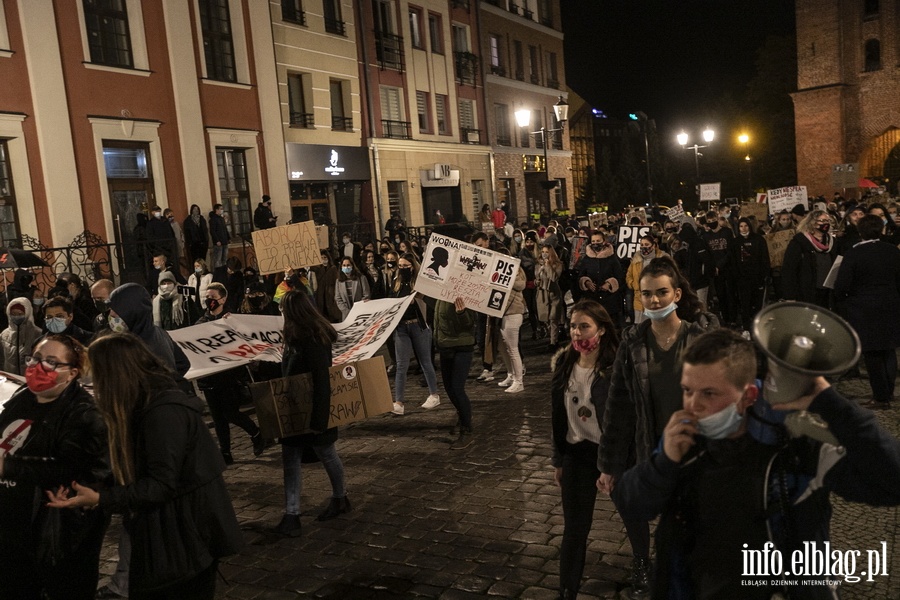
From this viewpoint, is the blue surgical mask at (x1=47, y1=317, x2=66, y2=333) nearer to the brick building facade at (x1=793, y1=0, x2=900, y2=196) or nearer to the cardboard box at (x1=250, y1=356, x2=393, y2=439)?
the cardboard box at (x1=250, y1=356, x2=393, y2=439)

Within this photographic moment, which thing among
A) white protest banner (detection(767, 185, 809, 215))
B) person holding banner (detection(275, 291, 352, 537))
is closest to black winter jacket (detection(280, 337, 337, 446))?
person holding banner (detection(275, 291, 352, 537))

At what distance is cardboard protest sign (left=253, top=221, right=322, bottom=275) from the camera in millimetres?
11641

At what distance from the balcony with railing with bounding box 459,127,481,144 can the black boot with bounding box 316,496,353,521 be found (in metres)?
29.2

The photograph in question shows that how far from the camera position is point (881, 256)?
805 cm

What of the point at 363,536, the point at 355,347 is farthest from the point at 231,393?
the point at 363,536

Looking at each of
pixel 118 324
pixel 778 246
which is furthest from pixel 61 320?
pixel 778 246

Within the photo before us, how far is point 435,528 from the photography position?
594 centimetres

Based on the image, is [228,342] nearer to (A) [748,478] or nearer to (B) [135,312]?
A: (B) [135,312]

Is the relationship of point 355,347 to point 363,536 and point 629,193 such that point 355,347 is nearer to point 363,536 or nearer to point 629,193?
point 363,536

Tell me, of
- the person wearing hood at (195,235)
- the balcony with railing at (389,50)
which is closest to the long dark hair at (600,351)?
the person wearing hood at (195,235)

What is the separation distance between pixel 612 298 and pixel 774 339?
8.89m

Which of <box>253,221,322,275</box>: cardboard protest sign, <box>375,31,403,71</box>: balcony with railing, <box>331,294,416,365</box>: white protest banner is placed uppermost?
<box>375,31,403,71</box>: balcony with railing

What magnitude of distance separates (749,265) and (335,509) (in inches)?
349

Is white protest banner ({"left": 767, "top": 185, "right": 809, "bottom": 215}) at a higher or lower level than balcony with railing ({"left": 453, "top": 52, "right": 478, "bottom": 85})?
lower
